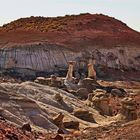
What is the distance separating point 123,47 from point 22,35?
1466 centimetres

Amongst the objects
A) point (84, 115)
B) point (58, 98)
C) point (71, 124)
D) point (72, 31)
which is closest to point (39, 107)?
point (71, 124)

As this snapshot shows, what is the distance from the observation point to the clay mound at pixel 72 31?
73.0m

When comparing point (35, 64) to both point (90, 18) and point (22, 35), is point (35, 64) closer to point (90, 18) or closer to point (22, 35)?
point (22, 35)

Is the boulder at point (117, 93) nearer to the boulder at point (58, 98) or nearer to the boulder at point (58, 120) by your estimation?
the boulder at point (58, 98)

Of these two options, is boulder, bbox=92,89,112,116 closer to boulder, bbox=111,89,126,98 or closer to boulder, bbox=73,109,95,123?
boulder, bbox=73,109,95,123

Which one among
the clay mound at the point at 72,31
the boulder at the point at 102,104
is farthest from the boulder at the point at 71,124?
the clay mound at the point at 72,31

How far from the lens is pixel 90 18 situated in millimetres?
89375

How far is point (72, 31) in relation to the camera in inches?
3140

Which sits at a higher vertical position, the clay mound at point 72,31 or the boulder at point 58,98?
the clay mound at point 72,31

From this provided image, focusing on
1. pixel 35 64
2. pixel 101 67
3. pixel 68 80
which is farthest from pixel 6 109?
pixel 101 67

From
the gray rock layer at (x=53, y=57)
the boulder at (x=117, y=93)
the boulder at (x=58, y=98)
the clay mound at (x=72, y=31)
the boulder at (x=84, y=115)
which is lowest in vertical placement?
the boulder at (x=117, y=93)

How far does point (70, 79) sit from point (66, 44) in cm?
2481

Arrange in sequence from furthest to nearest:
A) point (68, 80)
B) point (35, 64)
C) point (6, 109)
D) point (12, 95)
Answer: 1. point (35, 64)
2. point (68, 80)
3. point (12, 95)
4. point (6, 109)

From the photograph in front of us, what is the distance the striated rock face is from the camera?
65062mm
